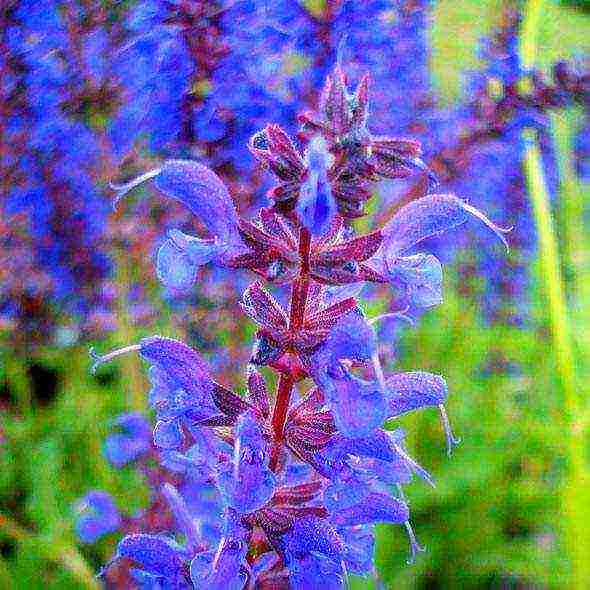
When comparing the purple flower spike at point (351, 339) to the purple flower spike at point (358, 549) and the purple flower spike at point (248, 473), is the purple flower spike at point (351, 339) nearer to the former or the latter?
the purple flower spike at point (248, 473)

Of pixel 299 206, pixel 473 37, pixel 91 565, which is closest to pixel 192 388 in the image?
pixel 299 206

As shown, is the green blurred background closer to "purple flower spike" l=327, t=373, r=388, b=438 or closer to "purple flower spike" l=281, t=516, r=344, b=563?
"purple flower spike" l=281, t=516, r=344, b=563

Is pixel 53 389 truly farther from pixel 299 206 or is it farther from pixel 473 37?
pixel 299 206

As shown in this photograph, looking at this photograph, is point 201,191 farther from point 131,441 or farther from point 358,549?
point 131,441

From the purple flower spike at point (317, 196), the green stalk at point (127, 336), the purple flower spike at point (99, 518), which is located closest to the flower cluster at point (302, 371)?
the purple flower spike at point (317, 196)

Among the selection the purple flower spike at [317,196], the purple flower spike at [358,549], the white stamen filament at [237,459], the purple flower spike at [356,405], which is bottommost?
the purple flower spike at [358,549]
